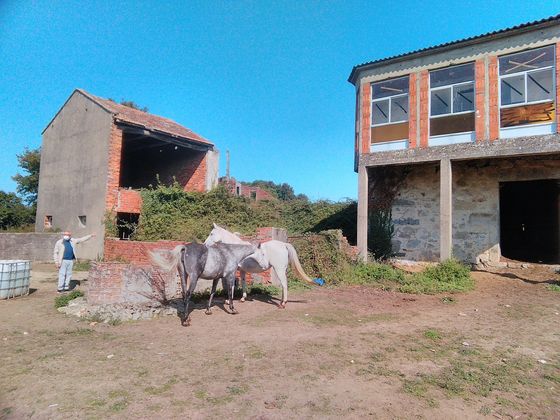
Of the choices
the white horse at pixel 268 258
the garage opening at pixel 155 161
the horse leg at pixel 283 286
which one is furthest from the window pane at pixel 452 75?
the garage opening at pixel 155 161

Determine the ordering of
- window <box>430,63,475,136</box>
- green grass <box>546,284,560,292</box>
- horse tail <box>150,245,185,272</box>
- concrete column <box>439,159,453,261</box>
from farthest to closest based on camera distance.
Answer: window <box>430,63,475,136</box>, concrete column <box>439,159,453,261</box>, green grass <box>546,284,560,292</box>, horse tail <box>150,245,185,272</box>

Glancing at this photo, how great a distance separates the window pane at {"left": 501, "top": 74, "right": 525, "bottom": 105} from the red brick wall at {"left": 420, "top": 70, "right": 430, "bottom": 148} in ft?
7.82

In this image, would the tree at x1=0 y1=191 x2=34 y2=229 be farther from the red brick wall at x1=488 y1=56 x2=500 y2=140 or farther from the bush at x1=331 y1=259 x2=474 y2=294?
the red brick wall at x1=488 y1=56 x2=500 y2=140

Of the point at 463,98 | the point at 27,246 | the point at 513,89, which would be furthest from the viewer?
the point at 27,246

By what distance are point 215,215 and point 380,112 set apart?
831cm

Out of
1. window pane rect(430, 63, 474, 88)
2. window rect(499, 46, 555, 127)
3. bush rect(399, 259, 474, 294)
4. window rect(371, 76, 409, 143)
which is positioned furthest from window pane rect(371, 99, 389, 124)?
bush rect(399, 259, 474, 294)

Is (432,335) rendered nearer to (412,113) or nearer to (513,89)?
(412,113)

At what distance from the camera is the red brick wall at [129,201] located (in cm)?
1524

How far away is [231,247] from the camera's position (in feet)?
24.3

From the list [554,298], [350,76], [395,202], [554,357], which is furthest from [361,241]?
[554,357]

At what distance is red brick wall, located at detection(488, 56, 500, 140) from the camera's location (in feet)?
37.6

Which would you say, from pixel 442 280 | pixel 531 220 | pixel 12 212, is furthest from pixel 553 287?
pixel 12 212

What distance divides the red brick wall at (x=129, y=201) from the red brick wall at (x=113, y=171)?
0.18 meters

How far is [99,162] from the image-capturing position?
613 inches
